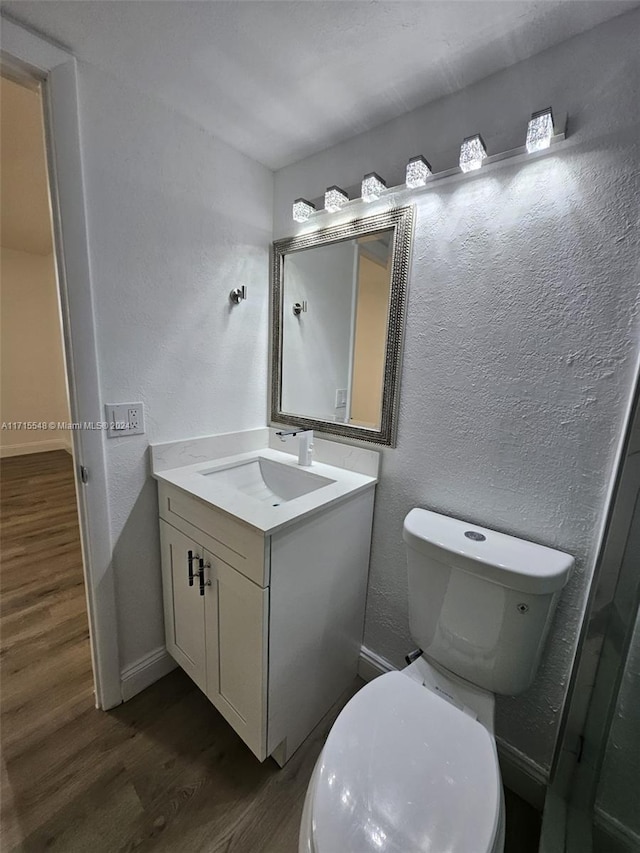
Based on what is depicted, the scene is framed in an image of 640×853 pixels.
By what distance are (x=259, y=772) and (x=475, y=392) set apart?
4.73 ft

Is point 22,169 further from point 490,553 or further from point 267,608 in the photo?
point 490,553

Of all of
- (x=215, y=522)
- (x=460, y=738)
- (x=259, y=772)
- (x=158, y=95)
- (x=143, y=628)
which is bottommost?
(x=259, y=772)

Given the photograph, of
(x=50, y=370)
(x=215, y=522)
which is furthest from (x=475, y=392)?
(x=50, y=370)

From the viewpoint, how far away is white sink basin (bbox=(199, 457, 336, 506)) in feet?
4.80

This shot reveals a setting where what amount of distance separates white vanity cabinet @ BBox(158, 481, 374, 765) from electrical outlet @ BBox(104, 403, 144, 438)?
0.24 m

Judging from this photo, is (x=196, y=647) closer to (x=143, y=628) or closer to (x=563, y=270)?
(x=143, y=628)

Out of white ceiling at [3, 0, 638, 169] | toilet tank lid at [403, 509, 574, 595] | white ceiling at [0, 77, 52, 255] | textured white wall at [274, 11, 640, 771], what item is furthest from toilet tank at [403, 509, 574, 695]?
white ceiling at [0, 77, 52, 255]

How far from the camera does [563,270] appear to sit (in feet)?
3.13

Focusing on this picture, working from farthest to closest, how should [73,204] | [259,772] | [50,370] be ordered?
[50,370]
[259,772]
[73,204]

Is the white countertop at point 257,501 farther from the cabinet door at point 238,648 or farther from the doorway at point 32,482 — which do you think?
the doorway at point 32,482

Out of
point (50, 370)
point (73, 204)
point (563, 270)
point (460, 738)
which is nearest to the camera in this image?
point (460, 738)

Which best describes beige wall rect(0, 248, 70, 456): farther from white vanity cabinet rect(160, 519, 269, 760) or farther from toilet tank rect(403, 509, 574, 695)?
toilet tank rect(403, 509, 574, 695)

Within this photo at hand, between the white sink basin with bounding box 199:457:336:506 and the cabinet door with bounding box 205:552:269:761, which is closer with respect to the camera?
the cabinet door with bounding box 205:552:269:761

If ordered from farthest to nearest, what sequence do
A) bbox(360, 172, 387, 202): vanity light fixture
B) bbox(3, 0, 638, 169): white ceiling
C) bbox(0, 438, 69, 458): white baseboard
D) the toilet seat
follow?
bbox(0, 438, 69, 458): white baseboard → bbox(360, 172, 387, 202): vanity light fixture → bbox(3, 0, 638, 169): white ceiling → the toilet seat
